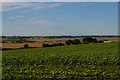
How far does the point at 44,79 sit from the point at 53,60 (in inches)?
263

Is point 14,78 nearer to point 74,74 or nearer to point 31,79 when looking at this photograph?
point 31,79

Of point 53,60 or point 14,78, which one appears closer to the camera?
point 14,78

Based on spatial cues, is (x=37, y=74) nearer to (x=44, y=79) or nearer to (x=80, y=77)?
(x=44, y=79)

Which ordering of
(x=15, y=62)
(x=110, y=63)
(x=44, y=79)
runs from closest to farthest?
1. (x=44, y=79)
2. (x=110, y=63)
3. (x=15, y=62)

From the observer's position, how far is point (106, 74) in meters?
12.3

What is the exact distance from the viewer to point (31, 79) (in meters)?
11.7

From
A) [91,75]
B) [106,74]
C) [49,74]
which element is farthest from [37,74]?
[106,74]

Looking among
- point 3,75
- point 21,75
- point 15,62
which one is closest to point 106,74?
point 21,75

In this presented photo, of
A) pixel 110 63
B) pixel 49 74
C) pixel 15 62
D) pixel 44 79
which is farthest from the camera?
pixel 15 62

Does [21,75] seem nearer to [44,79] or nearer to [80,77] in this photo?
[44,79]

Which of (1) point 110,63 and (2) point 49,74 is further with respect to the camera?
(1) point 110,63

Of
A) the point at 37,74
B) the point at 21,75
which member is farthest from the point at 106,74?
the point at 21,75

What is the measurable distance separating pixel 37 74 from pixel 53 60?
5.66 meters

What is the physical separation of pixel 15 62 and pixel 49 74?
6.86m
